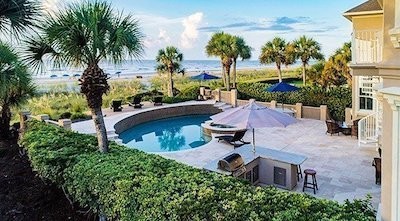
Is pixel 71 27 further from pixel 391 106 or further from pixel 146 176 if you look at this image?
pixel 391 106

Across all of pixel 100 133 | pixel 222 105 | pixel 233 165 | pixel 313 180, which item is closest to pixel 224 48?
pixel 222 105

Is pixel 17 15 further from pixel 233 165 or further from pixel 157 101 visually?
pixel 157 101

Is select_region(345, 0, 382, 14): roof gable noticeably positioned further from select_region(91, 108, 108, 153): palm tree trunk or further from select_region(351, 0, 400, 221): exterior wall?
select_region(91, 108, 108, 153): palm tree trunk

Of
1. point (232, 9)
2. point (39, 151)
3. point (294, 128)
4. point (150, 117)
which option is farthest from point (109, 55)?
point (232, 9)

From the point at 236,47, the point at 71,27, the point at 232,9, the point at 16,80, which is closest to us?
the point at 71,27

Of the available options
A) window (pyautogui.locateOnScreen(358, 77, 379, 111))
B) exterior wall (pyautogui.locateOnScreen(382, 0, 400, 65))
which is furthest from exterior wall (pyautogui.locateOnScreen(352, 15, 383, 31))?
exterior wall (pyautogui.locateOnScreen(382, 0, 400, 65))

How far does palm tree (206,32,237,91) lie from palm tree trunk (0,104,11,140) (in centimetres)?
1707

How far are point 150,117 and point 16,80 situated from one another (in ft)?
33.4

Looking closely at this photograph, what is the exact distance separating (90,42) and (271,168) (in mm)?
6661

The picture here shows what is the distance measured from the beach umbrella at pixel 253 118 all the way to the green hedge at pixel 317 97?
10885 millimetres

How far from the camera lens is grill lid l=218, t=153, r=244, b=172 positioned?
378 inches

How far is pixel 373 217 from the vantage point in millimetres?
4988

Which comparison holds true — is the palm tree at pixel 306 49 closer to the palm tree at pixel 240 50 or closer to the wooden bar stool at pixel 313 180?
the palm tree at pixel 240 50

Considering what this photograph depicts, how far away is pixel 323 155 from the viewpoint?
532 inches
